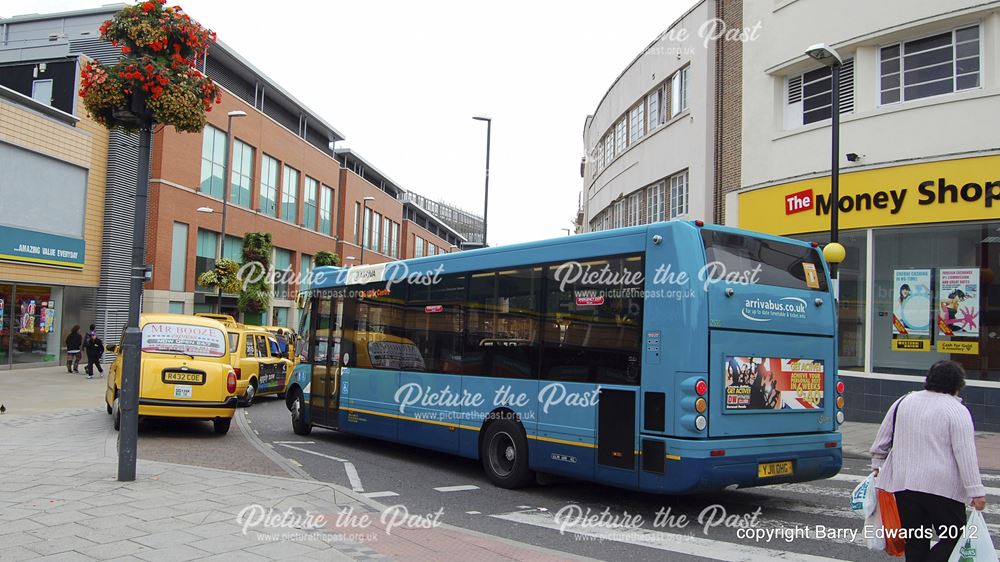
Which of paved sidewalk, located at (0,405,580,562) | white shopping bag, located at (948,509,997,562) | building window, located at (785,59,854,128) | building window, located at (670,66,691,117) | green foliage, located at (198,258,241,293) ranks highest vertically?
building window, located at (670,66,691,117)

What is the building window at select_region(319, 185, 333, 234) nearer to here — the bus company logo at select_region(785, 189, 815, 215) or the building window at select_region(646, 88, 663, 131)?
the building window at select_region(646, 88, 663, 131)

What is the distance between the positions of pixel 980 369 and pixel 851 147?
16.8 ft

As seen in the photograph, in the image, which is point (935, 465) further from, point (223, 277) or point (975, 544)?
point (223, 277)

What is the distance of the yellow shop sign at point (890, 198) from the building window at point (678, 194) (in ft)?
11.9

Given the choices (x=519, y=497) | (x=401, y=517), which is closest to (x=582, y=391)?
(x=519, y=497)

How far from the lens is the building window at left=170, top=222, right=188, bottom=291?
33219mm

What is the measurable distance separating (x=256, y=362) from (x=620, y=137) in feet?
52.0

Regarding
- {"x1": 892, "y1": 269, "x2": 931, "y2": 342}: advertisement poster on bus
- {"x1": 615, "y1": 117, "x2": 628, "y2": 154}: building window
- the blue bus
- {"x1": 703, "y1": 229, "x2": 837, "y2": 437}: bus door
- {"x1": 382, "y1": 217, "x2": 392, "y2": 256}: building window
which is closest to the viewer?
the blue bus

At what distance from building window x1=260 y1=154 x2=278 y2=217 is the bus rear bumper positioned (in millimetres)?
38757

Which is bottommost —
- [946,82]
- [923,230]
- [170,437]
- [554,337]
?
[170,437]

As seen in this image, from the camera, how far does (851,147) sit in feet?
52.2

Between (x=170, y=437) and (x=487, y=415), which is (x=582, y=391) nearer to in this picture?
(x=487, y=415)

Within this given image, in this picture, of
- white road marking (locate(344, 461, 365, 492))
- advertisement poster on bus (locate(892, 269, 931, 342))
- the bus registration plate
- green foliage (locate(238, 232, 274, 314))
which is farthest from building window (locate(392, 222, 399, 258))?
the bus registration plate

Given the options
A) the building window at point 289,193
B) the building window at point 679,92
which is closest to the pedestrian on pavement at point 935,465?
the building window at point 679,92
